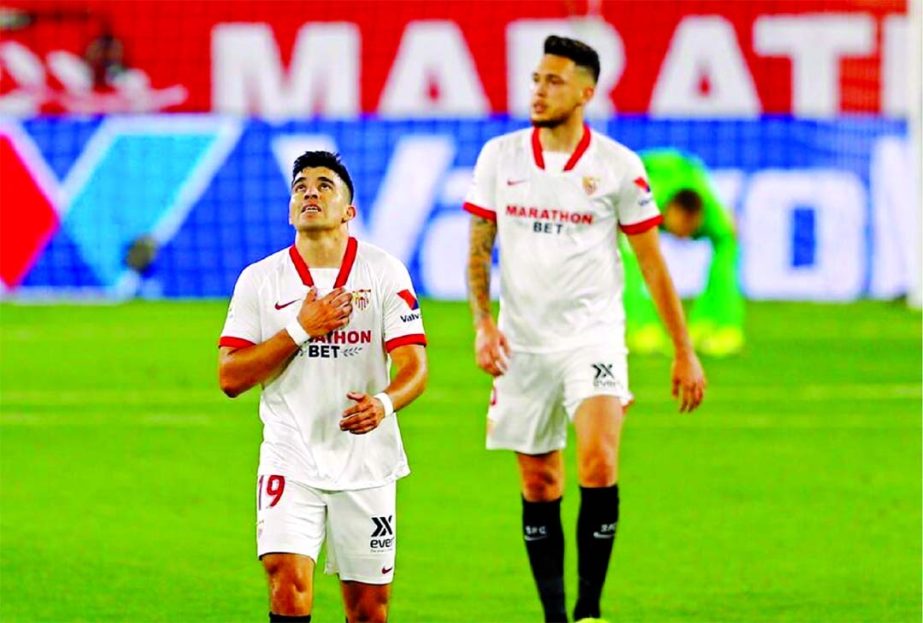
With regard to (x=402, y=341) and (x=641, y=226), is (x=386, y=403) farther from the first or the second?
(x=641, y=226)

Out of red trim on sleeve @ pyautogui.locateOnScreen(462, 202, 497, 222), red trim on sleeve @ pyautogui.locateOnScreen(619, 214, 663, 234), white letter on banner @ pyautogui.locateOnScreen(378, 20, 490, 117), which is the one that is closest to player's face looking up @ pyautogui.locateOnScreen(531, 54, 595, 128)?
red trim on sleeve @ pyautogui.locateOnScreen(462, 202, 497, 222)

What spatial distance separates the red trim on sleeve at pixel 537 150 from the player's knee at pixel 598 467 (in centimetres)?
119

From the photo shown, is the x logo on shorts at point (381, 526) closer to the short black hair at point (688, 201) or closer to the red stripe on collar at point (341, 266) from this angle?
the red stripe on collar at point (341, 266)

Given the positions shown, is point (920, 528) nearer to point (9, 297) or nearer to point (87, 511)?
point (87, 511)

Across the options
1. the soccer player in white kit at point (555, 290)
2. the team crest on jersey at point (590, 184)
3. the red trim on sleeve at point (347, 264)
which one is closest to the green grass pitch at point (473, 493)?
the soccer player in white kit at point (555, 290)

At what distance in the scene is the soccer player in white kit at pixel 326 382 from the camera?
6555mm

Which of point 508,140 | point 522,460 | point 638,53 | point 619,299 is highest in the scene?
point 638,53

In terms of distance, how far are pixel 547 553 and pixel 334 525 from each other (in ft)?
5.93

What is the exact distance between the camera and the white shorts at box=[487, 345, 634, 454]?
8297 millimetres

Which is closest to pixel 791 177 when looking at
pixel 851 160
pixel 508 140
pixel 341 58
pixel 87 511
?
pixel 851 160

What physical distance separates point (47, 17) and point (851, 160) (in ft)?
43.2

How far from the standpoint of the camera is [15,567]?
373 inches

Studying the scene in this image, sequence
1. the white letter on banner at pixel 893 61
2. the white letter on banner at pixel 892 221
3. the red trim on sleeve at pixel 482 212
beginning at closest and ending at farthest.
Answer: the red trim on sleeve at pixel 482 212 → the white letter on banner at pixel 892 221 → the white letter on banner at pixel 893 61

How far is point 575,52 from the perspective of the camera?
857 cm
